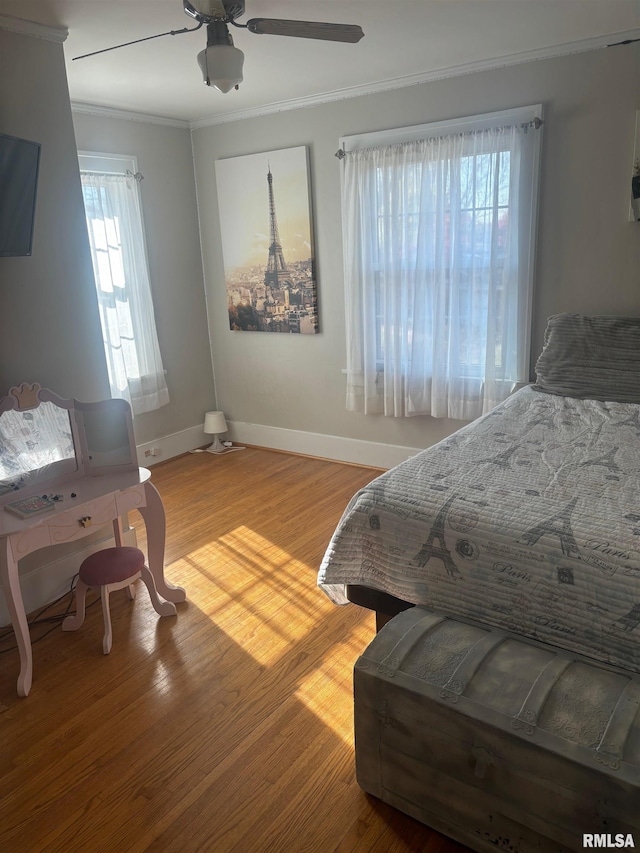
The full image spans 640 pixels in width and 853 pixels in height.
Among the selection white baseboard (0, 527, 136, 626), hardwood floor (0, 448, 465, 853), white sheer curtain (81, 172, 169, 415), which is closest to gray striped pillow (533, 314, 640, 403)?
hardwood floor (0, 448, 465, 853)

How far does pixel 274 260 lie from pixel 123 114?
1445 millimetres

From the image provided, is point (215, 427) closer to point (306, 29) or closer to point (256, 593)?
point (256, 593)

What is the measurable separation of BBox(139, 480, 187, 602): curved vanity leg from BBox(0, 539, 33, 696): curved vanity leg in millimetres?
587

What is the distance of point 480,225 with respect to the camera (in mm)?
3719

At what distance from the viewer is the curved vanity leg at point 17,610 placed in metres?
2.27

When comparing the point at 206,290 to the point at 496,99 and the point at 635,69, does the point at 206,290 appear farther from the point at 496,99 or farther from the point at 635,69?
the point at 635,69

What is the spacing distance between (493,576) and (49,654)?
1901mm

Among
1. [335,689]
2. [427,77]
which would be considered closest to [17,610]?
[335,689]

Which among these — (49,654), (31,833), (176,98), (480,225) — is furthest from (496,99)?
(31,833)

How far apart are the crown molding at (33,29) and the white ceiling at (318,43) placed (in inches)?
1.3

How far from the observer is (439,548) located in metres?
1.97

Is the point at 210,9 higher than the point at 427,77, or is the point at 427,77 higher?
the point at 427,77

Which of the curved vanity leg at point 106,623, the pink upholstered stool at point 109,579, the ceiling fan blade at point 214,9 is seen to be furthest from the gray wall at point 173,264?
the ceiling fan blade at point 214,9
